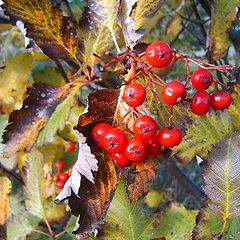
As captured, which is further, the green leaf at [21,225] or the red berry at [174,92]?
the green leaf at [21,225]

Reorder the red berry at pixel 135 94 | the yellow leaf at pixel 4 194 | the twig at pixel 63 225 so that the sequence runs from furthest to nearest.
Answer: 1. the twig at pixel 63 225
2. the yellow leaf at pixel 4 194
3. the red berry at pixel 135 94

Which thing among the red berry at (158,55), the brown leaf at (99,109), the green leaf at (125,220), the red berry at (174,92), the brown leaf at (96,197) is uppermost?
the red berry at (158,55)

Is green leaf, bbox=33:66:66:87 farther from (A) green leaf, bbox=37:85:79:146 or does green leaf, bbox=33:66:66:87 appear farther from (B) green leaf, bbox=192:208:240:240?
(B) green leaf, bbox=192:208:240:240

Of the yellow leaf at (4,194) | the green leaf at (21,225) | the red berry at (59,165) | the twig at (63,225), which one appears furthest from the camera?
the red berry at (59,165)

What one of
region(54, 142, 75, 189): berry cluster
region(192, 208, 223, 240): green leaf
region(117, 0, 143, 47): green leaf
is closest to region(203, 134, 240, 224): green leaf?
region(192, 208, 223, 240): green leaf

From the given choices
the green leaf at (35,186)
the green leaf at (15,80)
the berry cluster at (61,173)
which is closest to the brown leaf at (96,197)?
the green leaf at (35,186)

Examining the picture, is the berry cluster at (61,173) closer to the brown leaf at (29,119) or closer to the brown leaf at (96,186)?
the brown leaf at (29,119)
